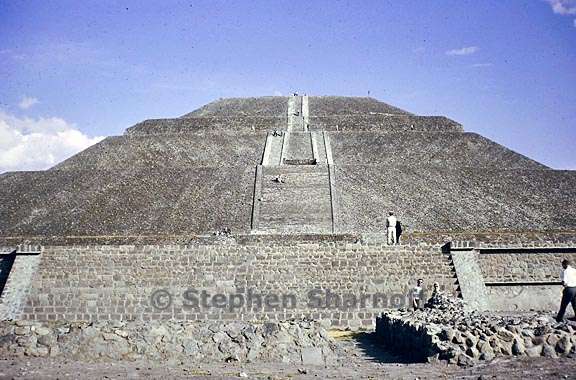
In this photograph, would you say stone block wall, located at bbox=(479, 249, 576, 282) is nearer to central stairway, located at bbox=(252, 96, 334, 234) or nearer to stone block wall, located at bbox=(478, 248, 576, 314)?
stone block wall, located at bbox=(478, 248, 576, 314)

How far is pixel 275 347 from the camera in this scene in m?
11.3

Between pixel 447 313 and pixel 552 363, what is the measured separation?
184 inches

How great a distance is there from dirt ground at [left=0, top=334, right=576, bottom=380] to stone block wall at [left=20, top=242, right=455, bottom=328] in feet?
23.8

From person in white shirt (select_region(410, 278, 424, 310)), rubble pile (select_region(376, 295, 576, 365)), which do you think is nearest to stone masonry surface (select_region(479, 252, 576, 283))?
person in white shirt (select_region(410, 278, 424, 310))

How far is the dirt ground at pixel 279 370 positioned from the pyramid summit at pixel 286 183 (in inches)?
638

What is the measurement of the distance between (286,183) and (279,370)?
2235cm

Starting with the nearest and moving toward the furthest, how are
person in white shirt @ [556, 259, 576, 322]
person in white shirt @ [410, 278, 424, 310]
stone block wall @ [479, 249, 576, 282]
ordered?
person in white shirt @ [556, 259, 576, 322], person in white shirt @ [410, 278, 424, 310], stone block wall @ [479, 249, 576, 282]

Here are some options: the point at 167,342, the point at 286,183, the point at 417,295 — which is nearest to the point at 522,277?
the point at 417,295

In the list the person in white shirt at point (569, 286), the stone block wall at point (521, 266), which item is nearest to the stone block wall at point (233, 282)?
the stone block wall at point (521, 266)

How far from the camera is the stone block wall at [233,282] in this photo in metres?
18.1

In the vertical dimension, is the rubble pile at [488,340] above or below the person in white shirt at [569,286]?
below

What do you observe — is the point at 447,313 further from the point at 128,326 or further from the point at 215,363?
the point at 128,326

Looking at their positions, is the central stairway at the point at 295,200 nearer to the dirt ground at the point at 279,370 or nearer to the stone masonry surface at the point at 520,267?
the stone masonry surface at the point at 520,267

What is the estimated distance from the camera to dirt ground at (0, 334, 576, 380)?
28.9 ft
